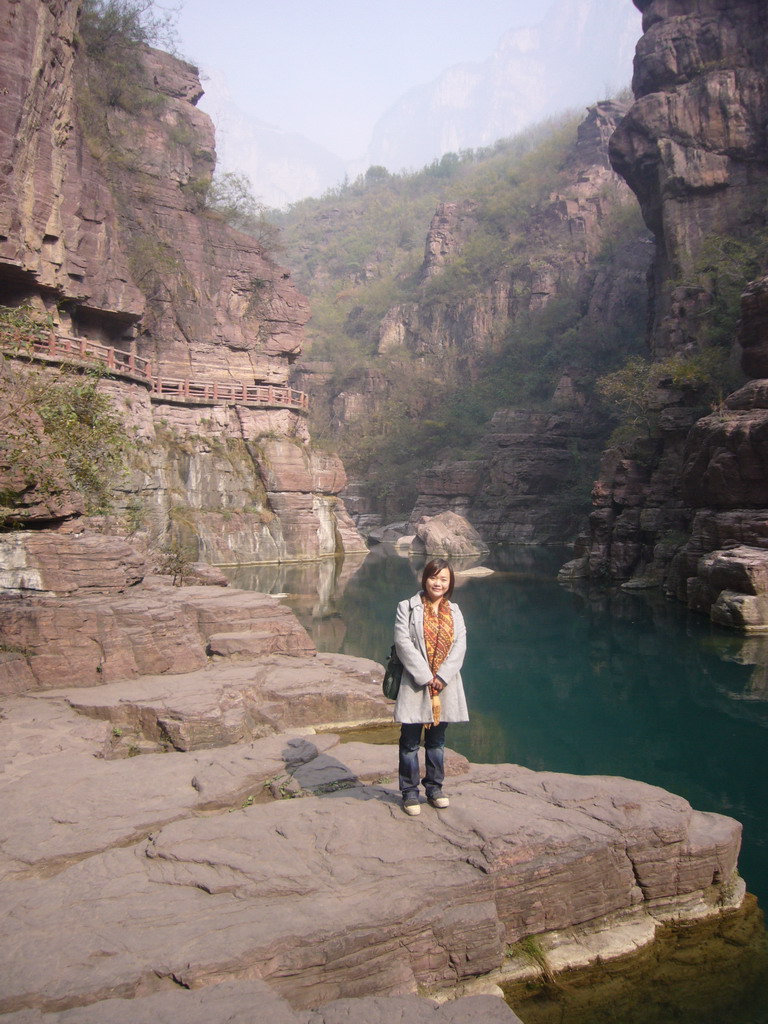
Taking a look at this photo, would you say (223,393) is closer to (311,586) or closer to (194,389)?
(194,389)

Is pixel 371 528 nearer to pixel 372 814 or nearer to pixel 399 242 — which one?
pixel 372 814

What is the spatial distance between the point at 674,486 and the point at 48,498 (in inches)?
757

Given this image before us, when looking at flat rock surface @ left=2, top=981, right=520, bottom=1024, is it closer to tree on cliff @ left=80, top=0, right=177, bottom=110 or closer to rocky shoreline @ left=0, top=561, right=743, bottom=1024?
rocky shoreline @ left=0, top=561, right=743, bottom=1024

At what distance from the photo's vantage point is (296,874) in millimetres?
4438

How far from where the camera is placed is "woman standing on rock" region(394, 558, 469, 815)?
4961 millimetres

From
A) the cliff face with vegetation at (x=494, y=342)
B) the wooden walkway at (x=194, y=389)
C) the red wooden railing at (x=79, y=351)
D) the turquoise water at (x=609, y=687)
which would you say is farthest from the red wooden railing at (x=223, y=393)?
the cliff face with vegetation at (x=494, y=342)

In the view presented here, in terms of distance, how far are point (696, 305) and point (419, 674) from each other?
1016 inches

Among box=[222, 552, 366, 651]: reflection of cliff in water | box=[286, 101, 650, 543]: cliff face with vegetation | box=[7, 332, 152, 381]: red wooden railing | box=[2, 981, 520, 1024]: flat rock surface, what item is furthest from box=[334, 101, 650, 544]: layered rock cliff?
box=[2, 981, 520, 1024]: flat rock surface

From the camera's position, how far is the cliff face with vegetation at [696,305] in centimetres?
1870

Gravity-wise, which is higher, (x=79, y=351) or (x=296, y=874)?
(x=79, y=351)

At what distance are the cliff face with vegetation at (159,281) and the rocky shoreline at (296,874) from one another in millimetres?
13572

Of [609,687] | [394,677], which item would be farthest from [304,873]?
[609,687]

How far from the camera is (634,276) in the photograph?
Result: 53.2m

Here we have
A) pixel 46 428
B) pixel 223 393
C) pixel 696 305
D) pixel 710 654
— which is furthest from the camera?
pixel 223 393
